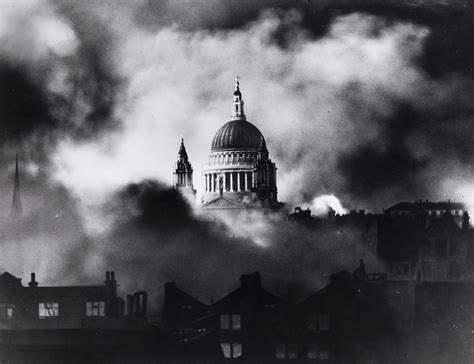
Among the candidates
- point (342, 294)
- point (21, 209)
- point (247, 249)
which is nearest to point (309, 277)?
point (247, 249)

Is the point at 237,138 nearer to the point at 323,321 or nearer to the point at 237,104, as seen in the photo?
the point at 237,104

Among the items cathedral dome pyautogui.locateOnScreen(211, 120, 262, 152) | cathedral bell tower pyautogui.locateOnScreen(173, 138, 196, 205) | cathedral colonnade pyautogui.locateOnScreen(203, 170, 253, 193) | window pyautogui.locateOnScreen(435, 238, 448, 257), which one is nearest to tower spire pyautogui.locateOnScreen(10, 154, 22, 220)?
cathedral bell tower pyautogui.locateOnScreen(173, 138, 196, 205)

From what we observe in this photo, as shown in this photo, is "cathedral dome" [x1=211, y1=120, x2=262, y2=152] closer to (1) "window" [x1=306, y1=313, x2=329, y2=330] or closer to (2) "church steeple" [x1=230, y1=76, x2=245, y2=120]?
(2) "church steeple" [x1=230, y1=76, x2=245, y2=120]

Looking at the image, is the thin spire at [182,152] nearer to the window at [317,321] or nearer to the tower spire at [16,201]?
the tower spire at [16,201]

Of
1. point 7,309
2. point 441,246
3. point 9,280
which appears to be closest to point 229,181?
point 441,246

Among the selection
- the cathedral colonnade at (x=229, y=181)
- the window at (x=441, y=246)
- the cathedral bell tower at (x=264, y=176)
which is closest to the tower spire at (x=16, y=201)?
the window at (x=441, y=246)

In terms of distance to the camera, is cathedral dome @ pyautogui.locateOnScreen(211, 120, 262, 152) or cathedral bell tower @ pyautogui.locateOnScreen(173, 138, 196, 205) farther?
cathedral dome @ pyautogui.locateOnScreen(211, 120, 262, 152)
